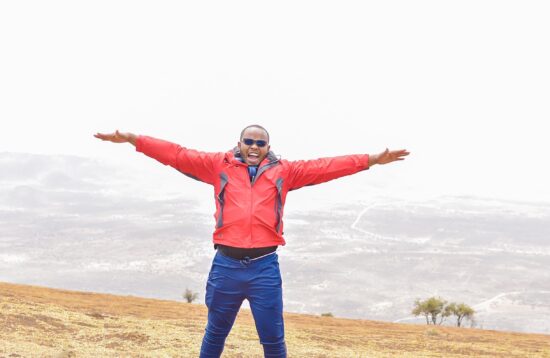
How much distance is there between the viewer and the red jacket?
4543mm

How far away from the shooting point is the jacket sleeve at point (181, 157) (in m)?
4.73

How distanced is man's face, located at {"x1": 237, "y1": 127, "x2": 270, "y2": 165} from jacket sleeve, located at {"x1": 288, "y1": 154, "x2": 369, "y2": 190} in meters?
0.22

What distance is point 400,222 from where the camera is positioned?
331 feet

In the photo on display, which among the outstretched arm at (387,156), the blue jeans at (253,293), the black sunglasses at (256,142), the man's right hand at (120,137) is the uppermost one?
the man's right hand at (120,137)

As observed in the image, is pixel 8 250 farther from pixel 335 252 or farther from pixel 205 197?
pixel 205 197

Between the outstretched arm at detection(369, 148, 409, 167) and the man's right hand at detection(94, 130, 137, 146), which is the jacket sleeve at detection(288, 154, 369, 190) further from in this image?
the man's right hand at detection(94, 130, 137, 146)

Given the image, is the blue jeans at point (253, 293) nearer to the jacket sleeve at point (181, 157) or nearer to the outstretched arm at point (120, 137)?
the jacket sleeve at point (181, 157)

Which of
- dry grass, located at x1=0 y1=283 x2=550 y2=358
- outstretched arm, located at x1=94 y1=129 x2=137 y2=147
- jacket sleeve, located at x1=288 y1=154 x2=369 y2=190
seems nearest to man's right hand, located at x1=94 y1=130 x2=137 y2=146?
outstretched arm, located at x1=94 y1=129 x2=137 y2=147

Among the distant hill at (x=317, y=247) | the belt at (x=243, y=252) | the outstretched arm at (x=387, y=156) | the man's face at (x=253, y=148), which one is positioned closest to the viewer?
the belt at (x=243, y=252)

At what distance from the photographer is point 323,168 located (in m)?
4.77

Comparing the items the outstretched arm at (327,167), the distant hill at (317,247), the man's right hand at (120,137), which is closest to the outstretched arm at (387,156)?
the outstretched arm at (327,167)

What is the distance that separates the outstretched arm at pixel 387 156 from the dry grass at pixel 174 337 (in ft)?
12.6

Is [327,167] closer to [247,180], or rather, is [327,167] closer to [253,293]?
[247,180]

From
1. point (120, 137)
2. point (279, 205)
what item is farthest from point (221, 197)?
point (120, 137)
